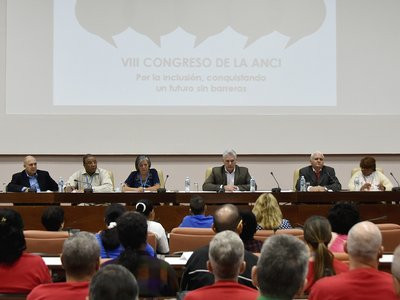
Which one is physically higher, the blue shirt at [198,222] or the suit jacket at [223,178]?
the suit jacket at [223,178]

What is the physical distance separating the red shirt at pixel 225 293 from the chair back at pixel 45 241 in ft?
7.36

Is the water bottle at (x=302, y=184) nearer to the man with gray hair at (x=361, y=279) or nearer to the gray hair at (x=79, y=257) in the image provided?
the man with gray hair at (x=361, y=279)

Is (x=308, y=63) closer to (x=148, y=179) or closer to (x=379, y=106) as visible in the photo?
(x=379, y=106)

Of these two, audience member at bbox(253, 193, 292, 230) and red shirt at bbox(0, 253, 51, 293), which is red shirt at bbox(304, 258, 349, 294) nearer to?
red shirt at bbox(0, 253, 51, 293)

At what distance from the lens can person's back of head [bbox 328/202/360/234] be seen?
3.97 meters

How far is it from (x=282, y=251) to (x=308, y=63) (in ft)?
23.5

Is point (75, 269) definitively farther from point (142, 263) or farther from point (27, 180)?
point (27, 180)

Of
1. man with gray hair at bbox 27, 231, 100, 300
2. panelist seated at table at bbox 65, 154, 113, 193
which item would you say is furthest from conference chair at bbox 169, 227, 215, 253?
panelist seated at table at bbox 65, 154, 113, 193

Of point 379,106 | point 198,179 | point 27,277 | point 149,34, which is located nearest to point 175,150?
point 198,179

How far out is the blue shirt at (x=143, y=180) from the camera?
8.12 metres

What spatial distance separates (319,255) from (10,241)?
153cm

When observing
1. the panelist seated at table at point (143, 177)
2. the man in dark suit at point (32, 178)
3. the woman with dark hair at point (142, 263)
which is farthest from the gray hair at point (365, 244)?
the man in dark suit at point (32, 178)

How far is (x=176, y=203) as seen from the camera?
7172 millimetres

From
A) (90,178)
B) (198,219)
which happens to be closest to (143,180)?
(90,178)
